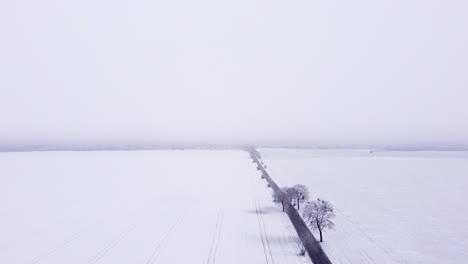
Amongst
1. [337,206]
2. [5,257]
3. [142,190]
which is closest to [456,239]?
[337,206]

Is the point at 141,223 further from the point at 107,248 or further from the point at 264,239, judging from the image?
the point at 264,239

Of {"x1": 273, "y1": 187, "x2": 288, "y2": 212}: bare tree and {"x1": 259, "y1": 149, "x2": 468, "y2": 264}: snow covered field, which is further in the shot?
{"x1": 273, "y1": 187, "x2": 288, "y2": 212}: bare tree

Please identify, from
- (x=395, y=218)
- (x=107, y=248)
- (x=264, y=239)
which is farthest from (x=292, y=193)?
(x=107, y=248)

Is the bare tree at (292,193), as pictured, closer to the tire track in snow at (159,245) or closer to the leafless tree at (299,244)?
the leafless tree at (299,244)

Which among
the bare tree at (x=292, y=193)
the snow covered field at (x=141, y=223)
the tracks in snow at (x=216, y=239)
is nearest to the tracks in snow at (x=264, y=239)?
the snow covered field at (x=141, y=223)

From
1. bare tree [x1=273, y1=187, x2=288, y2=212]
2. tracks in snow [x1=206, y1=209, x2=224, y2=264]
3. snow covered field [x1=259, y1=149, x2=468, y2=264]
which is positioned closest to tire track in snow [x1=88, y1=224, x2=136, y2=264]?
tracks in snow [x1=206, y1=209, x2=224, y2=264]

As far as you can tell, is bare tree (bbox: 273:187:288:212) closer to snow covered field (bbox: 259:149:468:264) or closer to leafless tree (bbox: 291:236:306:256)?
snow covered field (bbox: 259:149:468:264)

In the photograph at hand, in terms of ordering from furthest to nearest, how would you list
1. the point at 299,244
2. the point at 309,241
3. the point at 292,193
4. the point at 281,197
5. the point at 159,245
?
1. the point at 281,197
2. the point at 292,193
3. the point at 159,245
4. the point at 299,244
5. the point at 309,241

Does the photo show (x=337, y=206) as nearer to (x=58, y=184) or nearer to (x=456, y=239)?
(x=456, y=239)

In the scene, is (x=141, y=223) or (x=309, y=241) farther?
(x=141, y=223)
